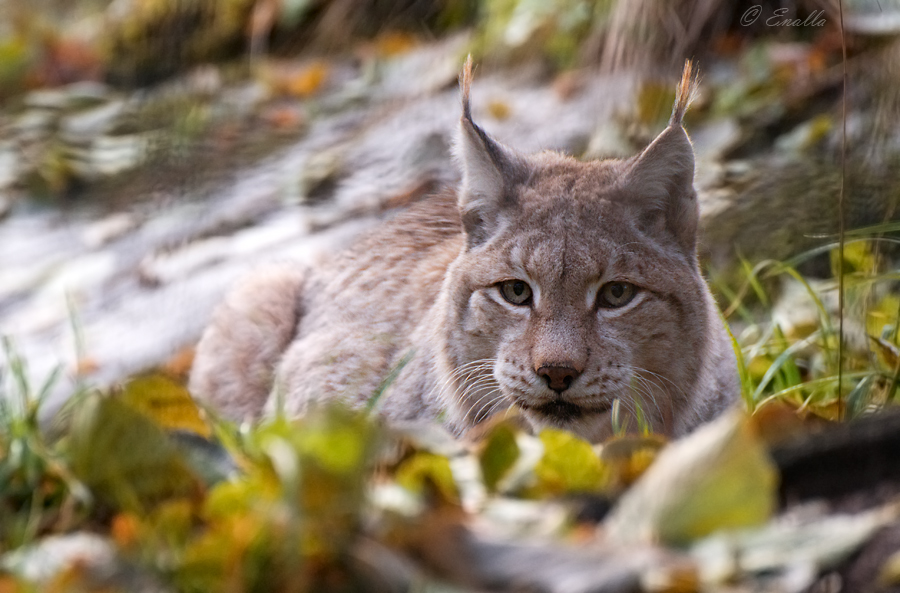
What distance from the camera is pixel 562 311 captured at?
9.54 feet

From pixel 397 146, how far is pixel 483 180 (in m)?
2.64

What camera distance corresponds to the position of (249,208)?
584 centimetres

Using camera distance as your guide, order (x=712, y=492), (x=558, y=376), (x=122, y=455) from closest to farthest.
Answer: (x=712, y=492), (x=122, y=455), (x=558, y=376)

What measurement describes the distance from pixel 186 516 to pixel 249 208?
4.30 m

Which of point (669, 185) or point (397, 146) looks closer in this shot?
point (669, 185)

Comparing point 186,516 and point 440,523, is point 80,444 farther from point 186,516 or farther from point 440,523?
point 440,523

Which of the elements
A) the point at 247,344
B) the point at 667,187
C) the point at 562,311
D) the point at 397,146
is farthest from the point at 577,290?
the point at 397,146

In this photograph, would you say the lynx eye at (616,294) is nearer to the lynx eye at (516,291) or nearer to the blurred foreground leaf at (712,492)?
the lynx eye at (516,291)

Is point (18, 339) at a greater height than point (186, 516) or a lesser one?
lesser

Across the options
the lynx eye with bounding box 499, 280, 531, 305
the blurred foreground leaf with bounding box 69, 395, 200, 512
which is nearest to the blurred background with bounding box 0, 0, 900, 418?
the lynx eye with bounding box 499, 280, 531, 305

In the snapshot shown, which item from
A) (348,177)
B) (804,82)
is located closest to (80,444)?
(348,177)

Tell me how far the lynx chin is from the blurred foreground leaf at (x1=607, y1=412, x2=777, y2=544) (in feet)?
3.82

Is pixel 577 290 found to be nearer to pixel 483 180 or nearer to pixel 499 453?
pixel 483 180

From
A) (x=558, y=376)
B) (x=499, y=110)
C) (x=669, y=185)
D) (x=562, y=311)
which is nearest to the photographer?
(x=558, y=376)
